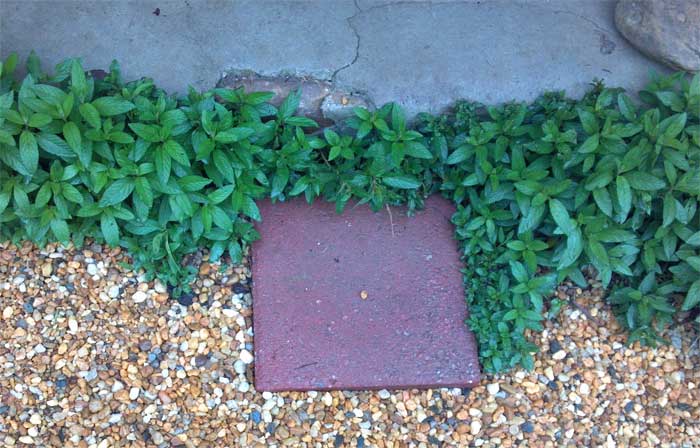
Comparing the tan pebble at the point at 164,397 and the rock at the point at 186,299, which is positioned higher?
the rock at the point at 186,299

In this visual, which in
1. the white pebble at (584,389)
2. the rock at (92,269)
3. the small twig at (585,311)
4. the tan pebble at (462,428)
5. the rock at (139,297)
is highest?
the rock at (92,269)

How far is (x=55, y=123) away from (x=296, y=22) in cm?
102

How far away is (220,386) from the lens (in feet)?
9.20

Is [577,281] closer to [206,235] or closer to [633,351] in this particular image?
[633,351]

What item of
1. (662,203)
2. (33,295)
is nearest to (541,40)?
(662,203)

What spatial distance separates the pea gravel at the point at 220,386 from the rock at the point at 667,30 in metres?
1.05

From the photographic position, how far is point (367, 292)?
9.80 feet

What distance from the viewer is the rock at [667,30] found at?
10.1 ft

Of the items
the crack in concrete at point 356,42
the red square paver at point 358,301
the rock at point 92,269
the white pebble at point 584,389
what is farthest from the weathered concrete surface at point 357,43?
the white pebble at point 584,389

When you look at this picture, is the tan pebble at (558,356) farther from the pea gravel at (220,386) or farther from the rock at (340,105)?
the rock at (340,105)

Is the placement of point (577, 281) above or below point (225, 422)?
above

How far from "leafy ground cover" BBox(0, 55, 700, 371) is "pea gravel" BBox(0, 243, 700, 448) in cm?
10

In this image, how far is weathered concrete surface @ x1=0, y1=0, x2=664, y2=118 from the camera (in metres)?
3.08

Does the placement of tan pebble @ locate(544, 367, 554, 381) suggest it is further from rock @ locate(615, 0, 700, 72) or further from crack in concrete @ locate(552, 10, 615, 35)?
crack in concrete @ locate(552, 10, 615, 35)
